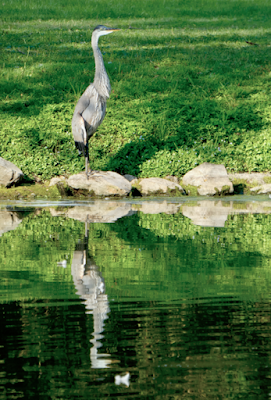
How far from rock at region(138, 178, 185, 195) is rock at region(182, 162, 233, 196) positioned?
386 millimetres

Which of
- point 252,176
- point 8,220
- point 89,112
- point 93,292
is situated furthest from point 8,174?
point 93,292

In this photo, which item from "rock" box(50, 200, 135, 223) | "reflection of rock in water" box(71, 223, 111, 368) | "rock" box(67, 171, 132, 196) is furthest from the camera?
"rock" box(67, 171, 132, 196)

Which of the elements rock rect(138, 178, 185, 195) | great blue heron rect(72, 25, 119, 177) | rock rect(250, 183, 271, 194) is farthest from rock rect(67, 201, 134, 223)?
rock rect(250, 183, 271, 194)

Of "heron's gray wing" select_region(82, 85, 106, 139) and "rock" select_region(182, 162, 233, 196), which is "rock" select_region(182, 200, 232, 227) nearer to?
"rock" select_region(182, 162, 233, 196)

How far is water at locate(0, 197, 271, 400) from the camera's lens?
297cm

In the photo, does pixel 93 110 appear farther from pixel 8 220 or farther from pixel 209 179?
pixel 8 220

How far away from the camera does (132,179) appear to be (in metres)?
12.8

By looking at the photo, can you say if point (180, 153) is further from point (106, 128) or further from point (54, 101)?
point (54, 101)

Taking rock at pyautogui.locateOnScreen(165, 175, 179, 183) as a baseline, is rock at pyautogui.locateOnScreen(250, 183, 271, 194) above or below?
below

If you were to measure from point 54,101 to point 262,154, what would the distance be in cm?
596

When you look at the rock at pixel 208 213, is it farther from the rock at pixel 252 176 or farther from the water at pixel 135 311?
the rock at pixel 252 176

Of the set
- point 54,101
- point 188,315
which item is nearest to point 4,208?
point 54,101

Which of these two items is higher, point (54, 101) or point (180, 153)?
point (54, 101)

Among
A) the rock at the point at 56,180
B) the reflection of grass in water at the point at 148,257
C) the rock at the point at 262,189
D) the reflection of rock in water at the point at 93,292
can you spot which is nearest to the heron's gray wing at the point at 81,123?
the rock at the point at 56,180
